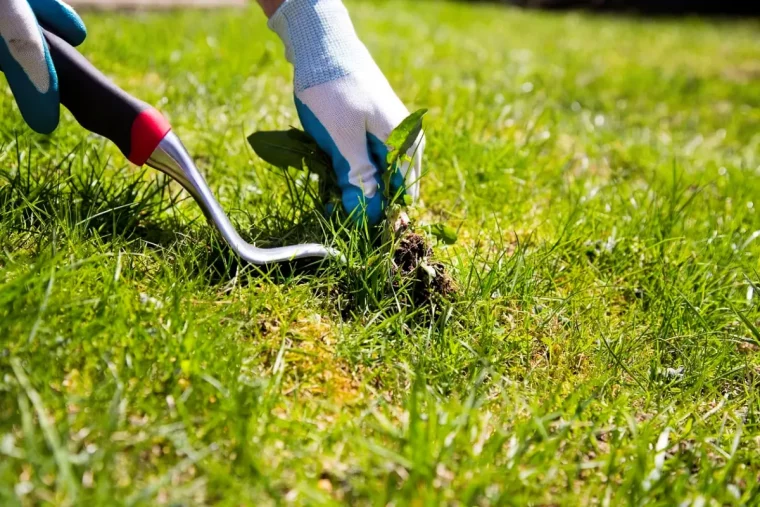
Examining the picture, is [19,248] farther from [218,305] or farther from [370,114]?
[370,114]

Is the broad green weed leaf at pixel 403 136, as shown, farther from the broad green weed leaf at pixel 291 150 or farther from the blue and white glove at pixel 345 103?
the broad green weed leaf at pixel 291 150

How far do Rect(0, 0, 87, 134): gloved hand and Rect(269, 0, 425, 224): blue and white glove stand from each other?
1.79 ft

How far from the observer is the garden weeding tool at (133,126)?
1562 millimetres

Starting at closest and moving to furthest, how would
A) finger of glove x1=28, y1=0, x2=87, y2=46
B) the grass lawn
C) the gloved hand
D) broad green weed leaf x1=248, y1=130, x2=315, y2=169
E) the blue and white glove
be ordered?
1. the grass lawn
2. the gloved hand
3. finger of glove x1=28, y1=0, x2=87, y2=46
4. the blue and white glove
5. broad green weed leaf x1=248, y1=130, x2=315, y2=169

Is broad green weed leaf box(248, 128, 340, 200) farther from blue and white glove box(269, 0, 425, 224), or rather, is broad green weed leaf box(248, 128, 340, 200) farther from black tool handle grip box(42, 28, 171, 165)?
black tool handle grip box(42, 28, 171, 165)

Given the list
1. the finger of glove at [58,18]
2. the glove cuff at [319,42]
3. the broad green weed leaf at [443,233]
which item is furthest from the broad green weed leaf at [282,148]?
the finger of glove at [58,18]


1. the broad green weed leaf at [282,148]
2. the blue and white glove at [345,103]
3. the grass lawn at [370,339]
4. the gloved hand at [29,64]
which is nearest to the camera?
the grass lawn at [370,339]

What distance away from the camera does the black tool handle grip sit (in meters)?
1.56

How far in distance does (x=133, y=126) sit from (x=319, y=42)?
19.3 inches

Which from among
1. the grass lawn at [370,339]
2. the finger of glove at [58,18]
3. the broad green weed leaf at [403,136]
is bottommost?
the grass lawn at [370,339]

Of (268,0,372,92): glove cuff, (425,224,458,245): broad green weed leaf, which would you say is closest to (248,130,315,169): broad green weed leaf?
(268,0,372,92): glove cuff

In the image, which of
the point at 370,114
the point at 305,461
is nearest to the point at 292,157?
the point at 370,114

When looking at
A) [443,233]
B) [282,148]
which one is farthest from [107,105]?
[443,233]

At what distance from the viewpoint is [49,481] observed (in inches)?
42.3
